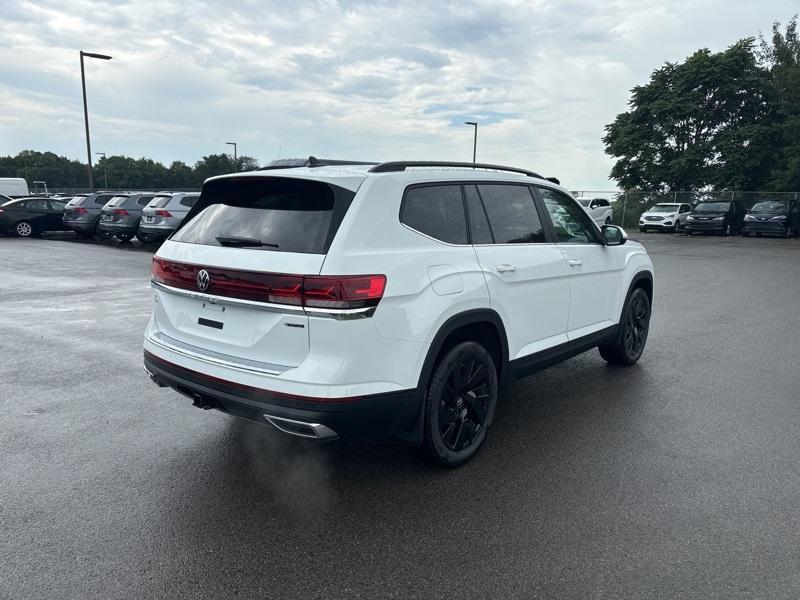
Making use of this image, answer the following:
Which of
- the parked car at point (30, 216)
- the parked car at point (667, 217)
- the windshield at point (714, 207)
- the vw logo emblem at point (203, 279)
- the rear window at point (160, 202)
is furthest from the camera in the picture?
the parked car at point (667, 217)

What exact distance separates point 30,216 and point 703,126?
38094 millimetres

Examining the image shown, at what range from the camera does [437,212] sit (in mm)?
3660

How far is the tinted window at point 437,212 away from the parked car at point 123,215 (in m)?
18.3

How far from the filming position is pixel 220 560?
279 cm

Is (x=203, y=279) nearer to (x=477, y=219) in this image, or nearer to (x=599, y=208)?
(x=477, y=219)

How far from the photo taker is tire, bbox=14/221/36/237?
22.5 metres

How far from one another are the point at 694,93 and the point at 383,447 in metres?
41.8

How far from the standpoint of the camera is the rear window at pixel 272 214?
10.4 ft

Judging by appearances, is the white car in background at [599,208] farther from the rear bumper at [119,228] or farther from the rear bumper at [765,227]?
the rear bumper at [119,228]

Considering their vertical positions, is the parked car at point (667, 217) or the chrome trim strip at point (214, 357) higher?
the chrome trim strip at point (214, 357)

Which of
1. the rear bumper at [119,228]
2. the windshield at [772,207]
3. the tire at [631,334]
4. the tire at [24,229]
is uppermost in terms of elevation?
the windshield at [772,207]

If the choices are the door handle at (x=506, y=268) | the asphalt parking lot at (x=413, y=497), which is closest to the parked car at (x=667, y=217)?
the asphalt parking lot at (x=413, y=497)

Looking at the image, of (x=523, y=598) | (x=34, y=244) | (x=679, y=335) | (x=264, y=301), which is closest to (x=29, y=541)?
(x=264, y=301)

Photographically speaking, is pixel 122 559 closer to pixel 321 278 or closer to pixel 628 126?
pixel 321 278
